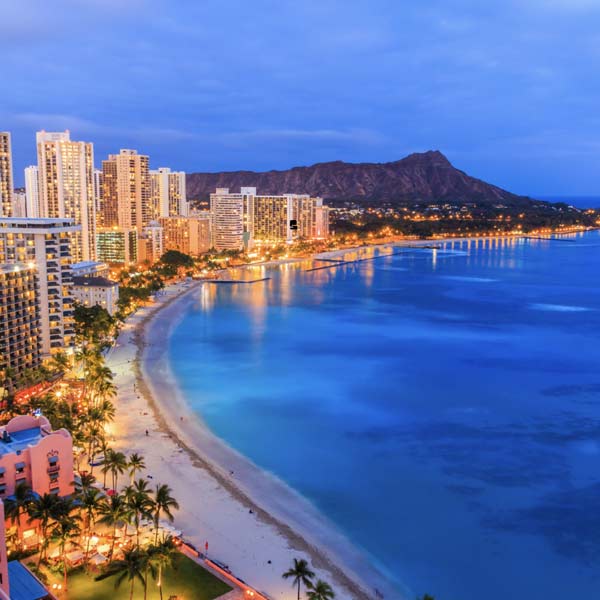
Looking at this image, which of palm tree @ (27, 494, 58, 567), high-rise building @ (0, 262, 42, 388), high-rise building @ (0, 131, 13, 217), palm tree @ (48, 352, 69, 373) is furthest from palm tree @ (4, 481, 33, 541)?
high-rise building @ (0, 131, 13, 217)

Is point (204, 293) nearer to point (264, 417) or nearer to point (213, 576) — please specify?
point (264, 417)

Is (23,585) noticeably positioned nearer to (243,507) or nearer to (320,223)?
(243,507)

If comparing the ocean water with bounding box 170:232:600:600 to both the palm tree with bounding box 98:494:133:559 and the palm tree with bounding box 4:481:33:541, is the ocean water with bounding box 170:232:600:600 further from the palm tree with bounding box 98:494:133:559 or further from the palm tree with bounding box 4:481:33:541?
the palm tree with bounding box 4:481:33:541

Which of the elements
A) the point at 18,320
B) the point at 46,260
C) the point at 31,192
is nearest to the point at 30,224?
the point at 46,260

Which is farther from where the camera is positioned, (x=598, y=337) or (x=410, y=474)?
(x=598, y=337)

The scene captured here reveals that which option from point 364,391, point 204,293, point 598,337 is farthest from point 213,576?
point 204,293
